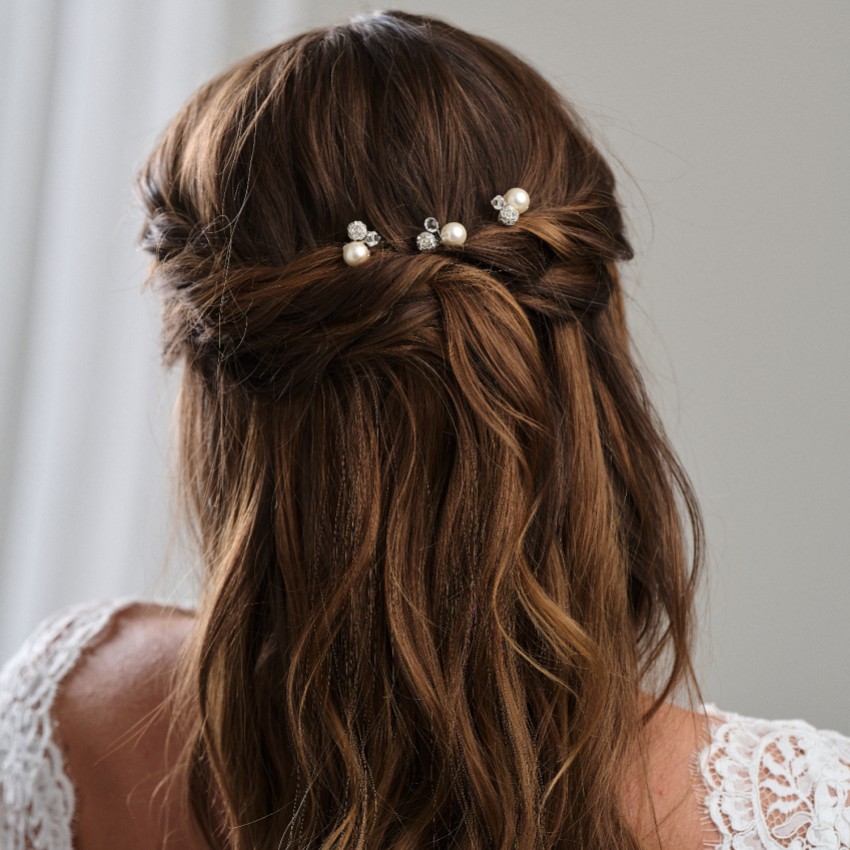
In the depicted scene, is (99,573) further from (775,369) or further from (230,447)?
(775,369)

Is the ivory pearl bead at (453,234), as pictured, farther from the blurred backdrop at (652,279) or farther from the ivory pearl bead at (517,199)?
the blurred backdrop at (652,279)

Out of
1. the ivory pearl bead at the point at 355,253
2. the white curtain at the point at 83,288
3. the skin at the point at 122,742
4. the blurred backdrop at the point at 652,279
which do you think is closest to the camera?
the ivory pearl bead at the point at 355,253

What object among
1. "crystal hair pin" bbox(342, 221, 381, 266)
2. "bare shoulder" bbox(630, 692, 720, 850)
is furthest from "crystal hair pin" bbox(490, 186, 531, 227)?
"bare shoulder" bbox(630, 692, 720, 850)

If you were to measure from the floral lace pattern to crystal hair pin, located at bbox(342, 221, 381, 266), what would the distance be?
1.73ft

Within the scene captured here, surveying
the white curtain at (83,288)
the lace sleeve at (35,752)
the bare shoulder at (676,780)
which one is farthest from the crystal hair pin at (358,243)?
the white curtain at (83,288)

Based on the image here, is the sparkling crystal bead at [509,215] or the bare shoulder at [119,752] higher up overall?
the sparkling crystal bead at [509,215]

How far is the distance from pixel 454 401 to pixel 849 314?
0.87 m

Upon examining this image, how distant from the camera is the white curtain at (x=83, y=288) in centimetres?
155

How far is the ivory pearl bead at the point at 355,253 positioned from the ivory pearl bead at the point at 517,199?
12 centimetres

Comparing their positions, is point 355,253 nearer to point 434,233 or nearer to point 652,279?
point 434,233

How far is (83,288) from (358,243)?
1.09 m

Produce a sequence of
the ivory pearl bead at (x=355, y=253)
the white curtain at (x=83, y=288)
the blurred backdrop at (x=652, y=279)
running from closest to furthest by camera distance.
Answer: the ivory pearl bead at (x=355, y=253) → the blurred backdrop at (x=652, y=279) → the white curtain at (x=83, y=288)

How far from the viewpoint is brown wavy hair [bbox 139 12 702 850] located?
729 millimetres

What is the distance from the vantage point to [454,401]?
743mm
